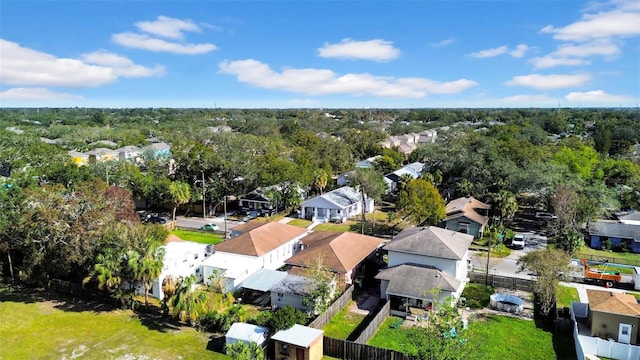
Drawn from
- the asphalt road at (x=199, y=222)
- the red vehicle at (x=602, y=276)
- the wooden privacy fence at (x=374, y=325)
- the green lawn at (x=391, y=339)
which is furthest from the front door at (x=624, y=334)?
the asphalt road at (x=199, y=222)

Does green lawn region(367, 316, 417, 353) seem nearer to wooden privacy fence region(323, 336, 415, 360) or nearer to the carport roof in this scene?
wooden privacy fence region(323, 336, 415, 360)

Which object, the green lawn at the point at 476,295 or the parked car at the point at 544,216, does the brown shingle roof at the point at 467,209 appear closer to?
the parked car at the point at 544,216

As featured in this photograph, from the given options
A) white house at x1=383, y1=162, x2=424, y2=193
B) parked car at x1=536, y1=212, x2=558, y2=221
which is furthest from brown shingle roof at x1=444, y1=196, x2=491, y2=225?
white house at x1=383, y1=162, x2=424, y2=193

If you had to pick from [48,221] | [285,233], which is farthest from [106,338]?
[285,233]

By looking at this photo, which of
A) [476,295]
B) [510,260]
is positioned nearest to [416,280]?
[476,295]

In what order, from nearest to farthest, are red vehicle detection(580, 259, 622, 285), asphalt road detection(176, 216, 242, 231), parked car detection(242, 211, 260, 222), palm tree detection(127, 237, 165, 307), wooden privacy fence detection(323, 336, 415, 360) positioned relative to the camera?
1. wooden privacy fence detection(323, 336, 415, 360)
2. palm tree detection(127, 237, 165, 307)
3. red vehicle detection(580, 259, 622, 285)
4. asphalt road detection(176, 216, 242, 231)
5. parked car detection(242, 211, 260, 222)

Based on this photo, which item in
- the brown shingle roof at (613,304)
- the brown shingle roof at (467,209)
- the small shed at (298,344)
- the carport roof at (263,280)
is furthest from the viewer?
the brown shingle roof at (467,209)
